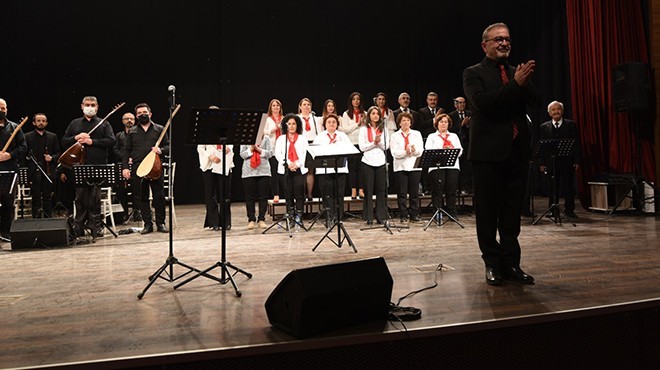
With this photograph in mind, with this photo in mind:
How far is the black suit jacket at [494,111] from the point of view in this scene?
3.59 m

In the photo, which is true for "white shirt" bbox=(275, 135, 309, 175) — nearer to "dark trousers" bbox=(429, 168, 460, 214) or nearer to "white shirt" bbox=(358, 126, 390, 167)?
"white shirt" bbox=(358, 126, 390, 167)

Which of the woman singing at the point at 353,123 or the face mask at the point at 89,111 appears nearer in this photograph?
the face mask at the point at 89,111

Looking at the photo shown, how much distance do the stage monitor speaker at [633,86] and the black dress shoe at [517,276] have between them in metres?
5.52

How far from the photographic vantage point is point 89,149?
7441 mm

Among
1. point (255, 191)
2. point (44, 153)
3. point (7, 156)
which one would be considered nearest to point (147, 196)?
point (255, 191)

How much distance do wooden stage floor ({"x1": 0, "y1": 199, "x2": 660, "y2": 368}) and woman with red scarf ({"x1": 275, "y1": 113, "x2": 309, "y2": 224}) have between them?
87 cm

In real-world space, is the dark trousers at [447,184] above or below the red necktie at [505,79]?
below

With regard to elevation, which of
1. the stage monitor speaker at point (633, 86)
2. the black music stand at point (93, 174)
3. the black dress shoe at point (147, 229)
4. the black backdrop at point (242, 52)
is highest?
the black backdrop at point (242, 52)

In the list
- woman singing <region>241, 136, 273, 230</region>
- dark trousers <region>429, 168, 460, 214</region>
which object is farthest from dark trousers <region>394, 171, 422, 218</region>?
woman singing <region>241, 136, 273, 230</region>

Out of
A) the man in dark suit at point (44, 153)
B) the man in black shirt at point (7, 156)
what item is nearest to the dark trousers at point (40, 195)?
→ the man in dark suit at point (44, 153)

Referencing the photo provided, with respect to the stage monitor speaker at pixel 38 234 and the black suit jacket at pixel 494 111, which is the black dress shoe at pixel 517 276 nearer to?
the black suit jacket at pixel 494 111

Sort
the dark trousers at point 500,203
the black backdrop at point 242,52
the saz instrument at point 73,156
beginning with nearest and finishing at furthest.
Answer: the dark trousers at point 500,203 < the saz instrument at point 73,156 < the black backdrop at point 242,52

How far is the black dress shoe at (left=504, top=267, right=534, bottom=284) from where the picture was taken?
3887mm

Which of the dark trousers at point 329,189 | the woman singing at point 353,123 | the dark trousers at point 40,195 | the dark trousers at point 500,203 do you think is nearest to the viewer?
the dark trousers at point 500,203
